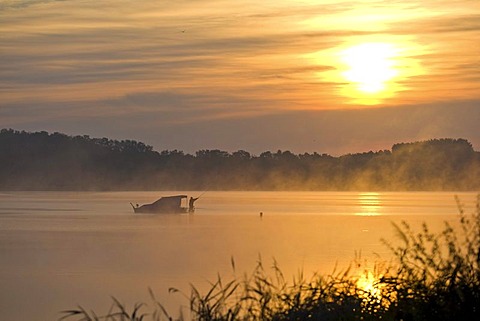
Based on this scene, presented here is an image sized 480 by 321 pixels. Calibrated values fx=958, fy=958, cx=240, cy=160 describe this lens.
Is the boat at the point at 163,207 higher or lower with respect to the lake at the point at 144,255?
higher

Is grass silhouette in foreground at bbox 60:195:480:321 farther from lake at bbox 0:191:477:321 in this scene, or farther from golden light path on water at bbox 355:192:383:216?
golden light path on water at bbox 355:192:383:216

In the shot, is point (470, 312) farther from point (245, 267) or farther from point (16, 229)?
point (16, 229)

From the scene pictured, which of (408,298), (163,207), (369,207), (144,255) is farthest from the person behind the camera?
(369,207)

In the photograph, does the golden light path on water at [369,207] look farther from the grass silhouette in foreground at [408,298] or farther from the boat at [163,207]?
the grass silhouette in foreground at [408,298]

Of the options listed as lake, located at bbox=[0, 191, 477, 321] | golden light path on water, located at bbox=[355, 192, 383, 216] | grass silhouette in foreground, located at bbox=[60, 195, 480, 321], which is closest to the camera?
grass silhouette in foreground, located at bbox=[60, 195, 480, 321]

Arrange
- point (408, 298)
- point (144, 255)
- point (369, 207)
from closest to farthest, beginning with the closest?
point (408, 298) → point (144, 255) → point (369, 207)

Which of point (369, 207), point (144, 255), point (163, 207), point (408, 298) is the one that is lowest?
point (408, 298)

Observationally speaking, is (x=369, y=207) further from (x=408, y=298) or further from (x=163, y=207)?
(x=408, y=298)

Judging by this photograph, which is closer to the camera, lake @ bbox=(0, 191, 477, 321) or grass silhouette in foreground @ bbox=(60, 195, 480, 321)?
grass silhouette in foreground @ bbox=(60, 195, 480, 321)

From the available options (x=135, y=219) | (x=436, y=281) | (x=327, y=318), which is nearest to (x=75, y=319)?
(x=327, y=318)

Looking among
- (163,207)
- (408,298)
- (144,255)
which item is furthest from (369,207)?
(408,298)

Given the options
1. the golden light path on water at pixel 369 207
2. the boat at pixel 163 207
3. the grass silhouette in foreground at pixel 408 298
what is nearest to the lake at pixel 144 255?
the grass silhouette in foreground at pixel 408 298

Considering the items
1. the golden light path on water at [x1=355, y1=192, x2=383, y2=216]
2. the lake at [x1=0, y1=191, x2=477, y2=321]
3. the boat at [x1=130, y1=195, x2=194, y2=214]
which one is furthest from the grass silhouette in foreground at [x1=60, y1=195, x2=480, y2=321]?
the boat at [x1=130, y1=195, x2=194, y2=214]

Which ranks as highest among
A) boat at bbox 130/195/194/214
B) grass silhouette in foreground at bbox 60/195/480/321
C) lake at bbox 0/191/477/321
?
boat at bbox 130/195/194/214
